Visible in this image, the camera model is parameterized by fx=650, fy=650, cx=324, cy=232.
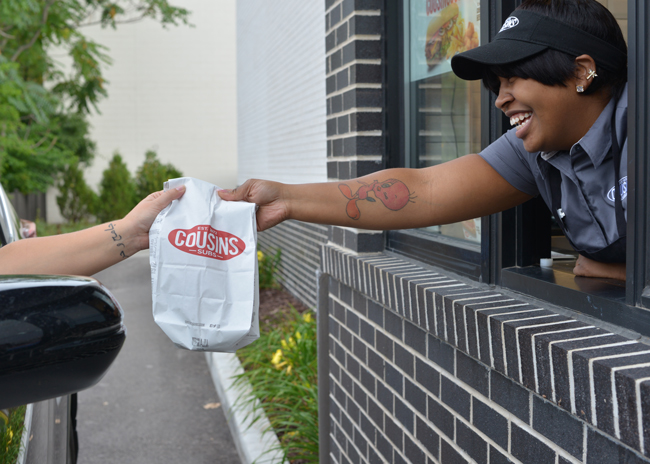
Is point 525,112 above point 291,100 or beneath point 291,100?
beneath

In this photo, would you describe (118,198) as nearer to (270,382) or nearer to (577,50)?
(270,382)

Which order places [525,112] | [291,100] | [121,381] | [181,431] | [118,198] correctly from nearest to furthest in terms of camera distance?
[525,112], [181,431], [121,381], [291,100], [118,198]

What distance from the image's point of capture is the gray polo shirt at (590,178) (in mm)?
1810

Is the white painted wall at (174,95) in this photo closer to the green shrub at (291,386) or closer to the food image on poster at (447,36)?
the green shrub at (291,386)

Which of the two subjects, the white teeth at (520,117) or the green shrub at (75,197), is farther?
the green shrub at (75,197)

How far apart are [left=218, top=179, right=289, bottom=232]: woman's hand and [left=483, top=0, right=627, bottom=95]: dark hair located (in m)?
0.85

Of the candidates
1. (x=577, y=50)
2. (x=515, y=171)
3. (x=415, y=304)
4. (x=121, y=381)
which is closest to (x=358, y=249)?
(x=415, y=304)

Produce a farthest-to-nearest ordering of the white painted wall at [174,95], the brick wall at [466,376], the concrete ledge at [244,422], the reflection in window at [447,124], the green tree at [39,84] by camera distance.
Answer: the white painted wall at [174,95] < the green tree at [39,84] < the concrete ledge at [244,422] < the reflection in window at [447,124] < the brick wall at [466,376]

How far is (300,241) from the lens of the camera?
7234 mm

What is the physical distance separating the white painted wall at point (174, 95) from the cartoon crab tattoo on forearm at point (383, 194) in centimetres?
1647

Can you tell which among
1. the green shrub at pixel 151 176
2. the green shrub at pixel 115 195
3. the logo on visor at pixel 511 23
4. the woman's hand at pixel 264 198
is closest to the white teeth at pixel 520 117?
the logo on visor at pixel 511 23

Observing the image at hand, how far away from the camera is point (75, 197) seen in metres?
17.2

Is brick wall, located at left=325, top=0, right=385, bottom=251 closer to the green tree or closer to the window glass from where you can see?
the window glass

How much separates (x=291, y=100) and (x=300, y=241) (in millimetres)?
1570
